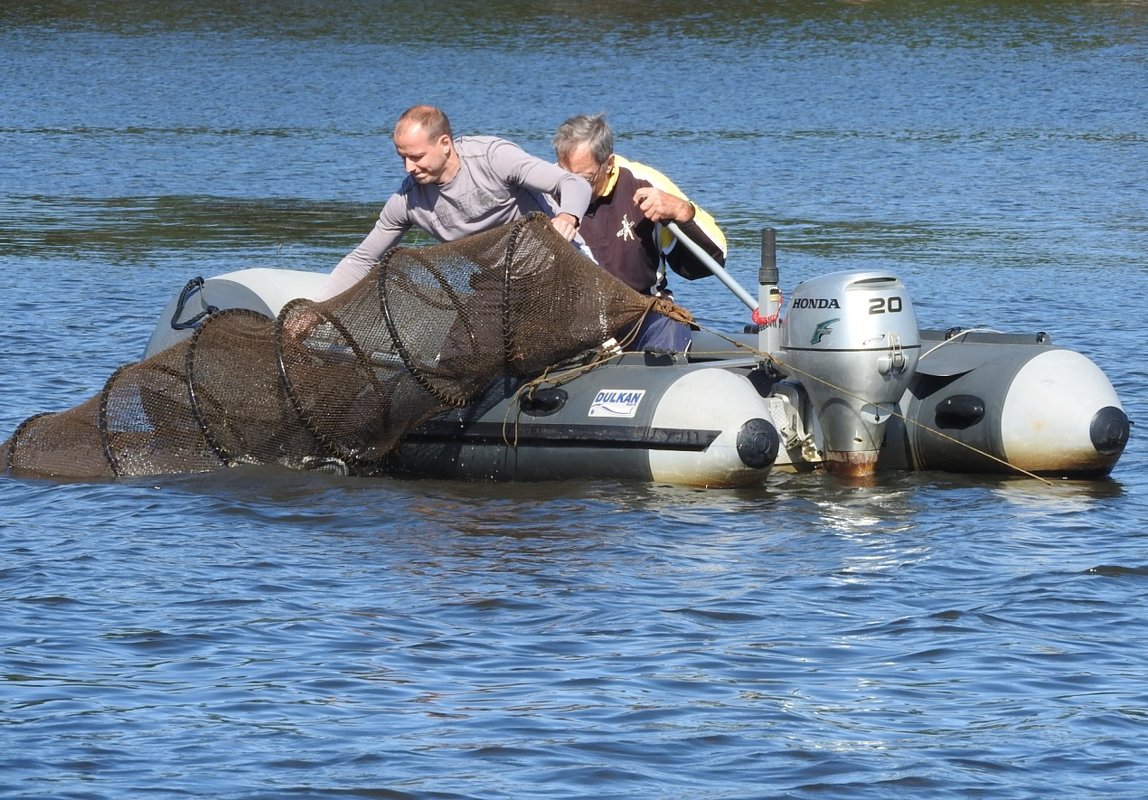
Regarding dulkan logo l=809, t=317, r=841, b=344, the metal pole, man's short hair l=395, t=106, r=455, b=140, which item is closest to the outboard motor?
dulkan logo l=809, t=317, r=841, b=344

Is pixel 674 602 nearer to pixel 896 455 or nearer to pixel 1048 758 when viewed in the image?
pixel 1048 758

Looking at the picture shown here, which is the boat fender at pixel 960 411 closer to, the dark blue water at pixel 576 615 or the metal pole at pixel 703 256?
the dark blue water at pixel 576 615

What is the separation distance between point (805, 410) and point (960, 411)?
2.28 ft

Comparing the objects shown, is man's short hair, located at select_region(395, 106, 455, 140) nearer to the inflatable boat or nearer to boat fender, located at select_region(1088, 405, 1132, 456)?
the inflatable boat

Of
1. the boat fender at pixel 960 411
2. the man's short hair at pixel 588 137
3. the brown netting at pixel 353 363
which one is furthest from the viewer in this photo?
the man's short hair at pixel 588 137

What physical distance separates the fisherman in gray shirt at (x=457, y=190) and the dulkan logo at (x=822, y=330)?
3.77 feet

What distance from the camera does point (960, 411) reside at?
28.5 feet

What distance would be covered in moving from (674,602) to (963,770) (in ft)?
5.75

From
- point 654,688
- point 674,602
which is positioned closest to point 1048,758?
point 654,688

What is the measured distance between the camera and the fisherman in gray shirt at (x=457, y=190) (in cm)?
854

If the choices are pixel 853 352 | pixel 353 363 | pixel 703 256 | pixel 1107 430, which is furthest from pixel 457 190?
pixel 1107 430

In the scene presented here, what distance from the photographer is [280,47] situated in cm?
4047

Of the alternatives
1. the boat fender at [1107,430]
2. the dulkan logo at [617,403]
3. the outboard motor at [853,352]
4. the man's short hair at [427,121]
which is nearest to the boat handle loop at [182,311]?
the man's short hair at [427,121]

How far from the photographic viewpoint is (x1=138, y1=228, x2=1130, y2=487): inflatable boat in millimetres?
8383
